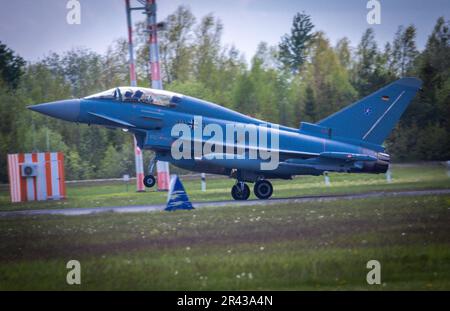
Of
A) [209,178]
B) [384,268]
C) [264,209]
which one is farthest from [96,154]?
[384,268]

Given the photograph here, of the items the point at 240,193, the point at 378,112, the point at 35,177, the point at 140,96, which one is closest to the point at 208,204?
the point at 240,193

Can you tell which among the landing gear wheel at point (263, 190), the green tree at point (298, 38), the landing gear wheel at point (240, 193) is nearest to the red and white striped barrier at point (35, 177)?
the landing gear wheel at point (240, 193)

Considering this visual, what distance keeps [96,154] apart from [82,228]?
88.3 ft

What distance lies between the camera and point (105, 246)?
1217cm

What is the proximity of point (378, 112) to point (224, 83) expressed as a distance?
33.2m

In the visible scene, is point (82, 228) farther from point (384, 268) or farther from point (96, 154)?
point (96, 154)

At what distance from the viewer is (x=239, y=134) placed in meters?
20.4

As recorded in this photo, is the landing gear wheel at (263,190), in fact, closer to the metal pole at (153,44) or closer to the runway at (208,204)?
the runway at (208,204)

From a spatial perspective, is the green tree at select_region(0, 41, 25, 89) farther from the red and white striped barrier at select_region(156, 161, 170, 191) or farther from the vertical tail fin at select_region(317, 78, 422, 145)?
the vertical tail fin at select_region(317, 78, 422, 145)

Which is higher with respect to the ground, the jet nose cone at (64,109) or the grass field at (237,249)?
the jet nose cone at (64,109)

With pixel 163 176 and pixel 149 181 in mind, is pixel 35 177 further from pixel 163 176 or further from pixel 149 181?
pixel 149 181

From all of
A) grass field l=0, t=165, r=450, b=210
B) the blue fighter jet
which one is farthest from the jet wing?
grass field l=0, t=165, r=450, b=210

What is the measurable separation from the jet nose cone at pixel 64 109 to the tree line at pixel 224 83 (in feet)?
39.1

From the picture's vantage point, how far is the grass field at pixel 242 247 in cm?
989
